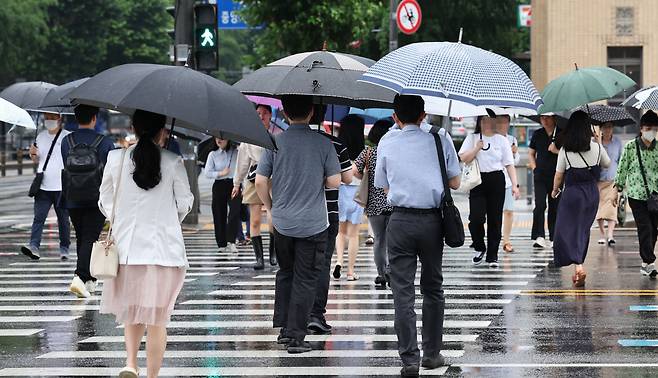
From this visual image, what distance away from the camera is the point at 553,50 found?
3083 centimetres

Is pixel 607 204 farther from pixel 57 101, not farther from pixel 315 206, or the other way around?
pixel 315 206

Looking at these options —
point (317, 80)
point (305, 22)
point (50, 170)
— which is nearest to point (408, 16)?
point (305, 22)

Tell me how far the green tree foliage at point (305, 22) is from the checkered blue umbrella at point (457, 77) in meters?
22.1

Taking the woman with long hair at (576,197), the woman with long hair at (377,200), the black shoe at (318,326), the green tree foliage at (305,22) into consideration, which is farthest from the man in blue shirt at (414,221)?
the green tree foliage at (305,22)

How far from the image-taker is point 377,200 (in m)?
13.3

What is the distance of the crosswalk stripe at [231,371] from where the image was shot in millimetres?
8867

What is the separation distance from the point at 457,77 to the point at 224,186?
969cm

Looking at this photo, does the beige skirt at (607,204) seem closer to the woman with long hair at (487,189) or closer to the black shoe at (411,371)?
the woman with long hair at (487,189)

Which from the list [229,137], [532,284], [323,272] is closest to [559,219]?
[532,284]

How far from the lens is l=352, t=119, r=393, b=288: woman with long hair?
42.0 feet

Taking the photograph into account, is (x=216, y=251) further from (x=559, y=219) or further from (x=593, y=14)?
(x=593, y=14)

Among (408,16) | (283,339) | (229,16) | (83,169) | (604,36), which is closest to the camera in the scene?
(283,339)

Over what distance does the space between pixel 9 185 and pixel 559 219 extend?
3041 cm

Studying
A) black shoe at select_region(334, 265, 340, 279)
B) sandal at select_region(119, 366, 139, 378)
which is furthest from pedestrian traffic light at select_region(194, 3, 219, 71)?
sandal at select_region(119, 366, 139, 378)
